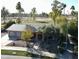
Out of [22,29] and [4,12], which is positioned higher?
[4,12]

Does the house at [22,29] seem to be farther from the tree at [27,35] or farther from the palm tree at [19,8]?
the palm tree at [19,8]

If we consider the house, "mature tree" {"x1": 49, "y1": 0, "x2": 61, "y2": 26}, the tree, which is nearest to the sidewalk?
the house

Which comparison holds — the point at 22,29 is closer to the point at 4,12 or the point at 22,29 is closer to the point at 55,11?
the point at 4,12

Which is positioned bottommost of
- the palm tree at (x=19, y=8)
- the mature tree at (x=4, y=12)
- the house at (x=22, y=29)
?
the house at (x=22, y=29)

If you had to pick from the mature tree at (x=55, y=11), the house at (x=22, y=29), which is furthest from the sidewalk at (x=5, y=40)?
the mature tree at (x=55, y=11)

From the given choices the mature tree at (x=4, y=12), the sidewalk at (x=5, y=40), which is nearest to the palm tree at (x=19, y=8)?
the mature tree at (x=4, y=12)

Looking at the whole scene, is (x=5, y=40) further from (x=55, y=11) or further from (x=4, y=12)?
(x=55, y=11)

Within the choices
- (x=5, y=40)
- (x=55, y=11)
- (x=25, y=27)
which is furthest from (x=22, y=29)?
(x=55, y=11)

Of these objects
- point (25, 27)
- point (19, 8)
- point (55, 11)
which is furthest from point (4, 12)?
point (55, 11)

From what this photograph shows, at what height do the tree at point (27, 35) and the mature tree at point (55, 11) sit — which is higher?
the mature tree at point (55, 11)

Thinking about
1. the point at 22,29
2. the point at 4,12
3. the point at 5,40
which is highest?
the point at 4,12

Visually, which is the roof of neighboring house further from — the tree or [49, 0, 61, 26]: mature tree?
[49, 0, 61, 26]: mature tree

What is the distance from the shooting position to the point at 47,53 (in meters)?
2.38

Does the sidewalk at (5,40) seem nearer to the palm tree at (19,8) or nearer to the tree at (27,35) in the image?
the tree at (27,35)
